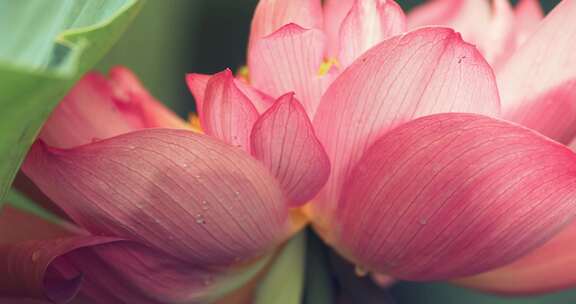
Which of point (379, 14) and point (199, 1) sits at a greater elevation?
point (379, 14)

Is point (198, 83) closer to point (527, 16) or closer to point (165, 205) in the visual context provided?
point (165, 205)

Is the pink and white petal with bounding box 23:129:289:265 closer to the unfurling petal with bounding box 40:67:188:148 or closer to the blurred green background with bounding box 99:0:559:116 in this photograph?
the unfurling petal with bounding box 40:67:188:148

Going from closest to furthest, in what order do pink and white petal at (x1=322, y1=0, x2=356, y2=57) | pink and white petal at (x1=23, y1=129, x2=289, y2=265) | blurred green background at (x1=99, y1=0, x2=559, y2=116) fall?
pink and white petal at (x1=23, y1=129, x2=289, y2=265)
pink and white petal at (x1=322, y1=0, x2=356, y2=57)
blurred green background at (x1=99, y1=0, x2=559, y2=116)

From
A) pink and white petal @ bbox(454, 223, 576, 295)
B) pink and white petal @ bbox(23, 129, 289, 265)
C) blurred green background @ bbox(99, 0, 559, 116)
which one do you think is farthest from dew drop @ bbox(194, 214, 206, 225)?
blurred green background @ bbox(99, 0, 559, 116)

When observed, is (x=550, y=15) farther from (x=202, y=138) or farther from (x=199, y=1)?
(x=199, y=1)

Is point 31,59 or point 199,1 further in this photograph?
point 199,1

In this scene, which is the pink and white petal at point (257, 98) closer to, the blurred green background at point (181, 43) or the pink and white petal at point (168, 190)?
the pink and white petal at point (168, 190)

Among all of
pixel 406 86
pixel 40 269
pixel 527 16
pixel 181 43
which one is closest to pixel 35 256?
pixel 40 269

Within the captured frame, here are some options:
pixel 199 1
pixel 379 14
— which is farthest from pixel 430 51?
pixel 199 1
